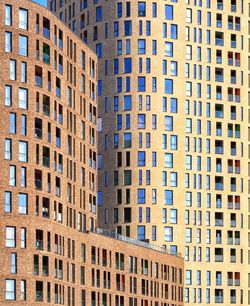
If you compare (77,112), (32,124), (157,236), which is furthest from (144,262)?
(32,124)

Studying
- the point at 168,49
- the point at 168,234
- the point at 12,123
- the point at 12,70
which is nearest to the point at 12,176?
the point at 12,123

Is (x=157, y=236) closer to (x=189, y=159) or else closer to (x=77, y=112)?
(x=189, y=159)

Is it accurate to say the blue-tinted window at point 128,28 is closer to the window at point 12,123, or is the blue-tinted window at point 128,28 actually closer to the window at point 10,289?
the window at point 12,123

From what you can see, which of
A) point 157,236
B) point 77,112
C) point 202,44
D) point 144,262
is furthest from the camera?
point 202,44

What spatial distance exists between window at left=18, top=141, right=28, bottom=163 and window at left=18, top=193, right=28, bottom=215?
10.0 ft

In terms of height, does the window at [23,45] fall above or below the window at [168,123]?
below

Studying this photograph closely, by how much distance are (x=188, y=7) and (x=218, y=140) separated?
1826cm

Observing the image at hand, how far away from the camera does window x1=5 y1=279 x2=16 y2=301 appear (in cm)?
8725

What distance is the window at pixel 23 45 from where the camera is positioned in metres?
92.0

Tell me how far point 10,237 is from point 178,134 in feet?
170

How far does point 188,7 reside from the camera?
140250 mm

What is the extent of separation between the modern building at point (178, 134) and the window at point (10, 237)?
44.5 metres

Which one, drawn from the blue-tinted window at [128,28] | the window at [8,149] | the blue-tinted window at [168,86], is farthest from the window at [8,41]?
the blue-tinted window at [168,86]

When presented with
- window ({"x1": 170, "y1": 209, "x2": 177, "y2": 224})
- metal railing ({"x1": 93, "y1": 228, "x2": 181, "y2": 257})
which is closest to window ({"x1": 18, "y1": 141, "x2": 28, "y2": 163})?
metal railing ({"x1": 93, "y1": 228, "x2": 181, "y2": 257})
